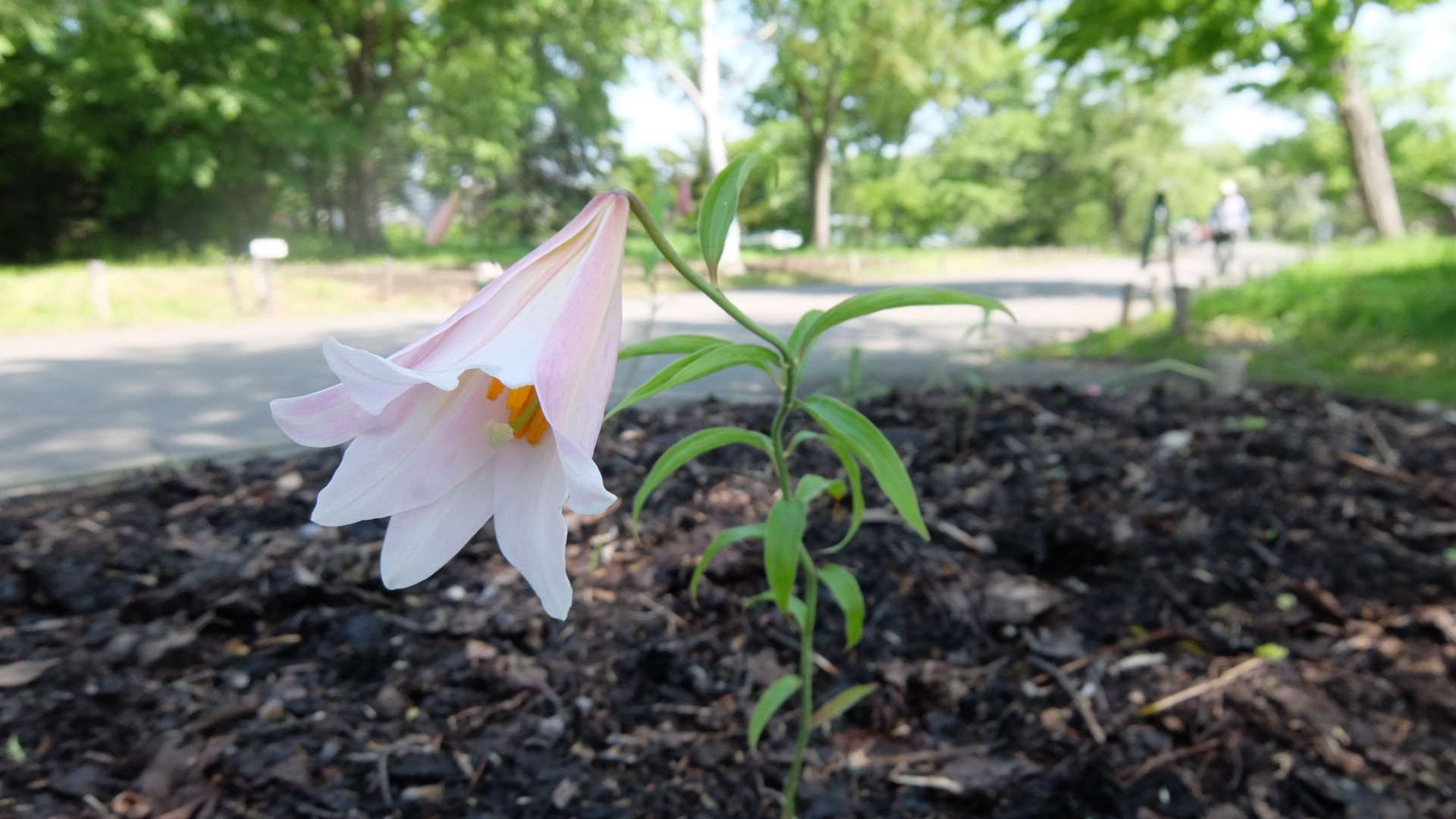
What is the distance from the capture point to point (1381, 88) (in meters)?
36.6

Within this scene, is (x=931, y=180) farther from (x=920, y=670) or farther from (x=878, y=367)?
(x=920, y=670)

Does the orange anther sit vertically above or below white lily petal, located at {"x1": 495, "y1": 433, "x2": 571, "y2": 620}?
above

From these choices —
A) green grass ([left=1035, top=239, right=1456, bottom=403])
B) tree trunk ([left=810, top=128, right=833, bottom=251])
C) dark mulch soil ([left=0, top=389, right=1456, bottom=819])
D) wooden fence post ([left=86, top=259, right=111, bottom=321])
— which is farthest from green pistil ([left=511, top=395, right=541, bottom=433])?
tree trunk ([left=810, top=128, right=833, bottom=251])

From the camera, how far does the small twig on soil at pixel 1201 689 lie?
1.43m

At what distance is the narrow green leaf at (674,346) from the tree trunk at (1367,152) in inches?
348

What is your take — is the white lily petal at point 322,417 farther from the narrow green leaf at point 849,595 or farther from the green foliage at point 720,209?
the narrow green leaf at point 849,595

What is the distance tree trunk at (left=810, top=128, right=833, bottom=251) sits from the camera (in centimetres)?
2298

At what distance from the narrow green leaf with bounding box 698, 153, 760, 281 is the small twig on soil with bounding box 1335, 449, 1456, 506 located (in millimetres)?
2407

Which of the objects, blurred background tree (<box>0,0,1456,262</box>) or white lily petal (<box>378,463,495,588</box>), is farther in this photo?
blurred background tree (<box>0,0,1456,262</box>)

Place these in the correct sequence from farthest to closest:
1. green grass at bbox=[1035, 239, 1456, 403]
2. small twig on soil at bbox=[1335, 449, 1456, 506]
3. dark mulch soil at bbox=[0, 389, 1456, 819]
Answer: green grass at bbox=[1035, 239, 1456, 403] < small twig on soil at bbox=[1335, 449, 1456, 506] < dark mulch soil at bbox=[0, 389, 1456, 819]

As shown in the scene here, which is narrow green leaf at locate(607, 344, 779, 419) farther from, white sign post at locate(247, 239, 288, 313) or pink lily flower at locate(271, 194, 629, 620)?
white sign post at locate(247, 239, 288, 313)

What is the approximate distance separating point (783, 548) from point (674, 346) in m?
0.22

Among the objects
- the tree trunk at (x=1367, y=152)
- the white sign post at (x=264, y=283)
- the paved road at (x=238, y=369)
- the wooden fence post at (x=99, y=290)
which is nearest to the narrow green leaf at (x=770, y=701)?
the paved road at (x=238, y=369)

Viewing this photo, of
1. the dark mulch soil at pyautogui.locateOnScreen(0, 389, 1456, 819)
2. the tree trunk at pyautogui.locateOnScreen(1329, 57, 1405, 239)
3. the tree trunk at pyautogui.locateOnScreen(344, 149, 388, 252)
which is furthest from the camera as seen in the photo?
the tree trunk at pyautogui.locateOnScreen(344, 149, 388, 252)
